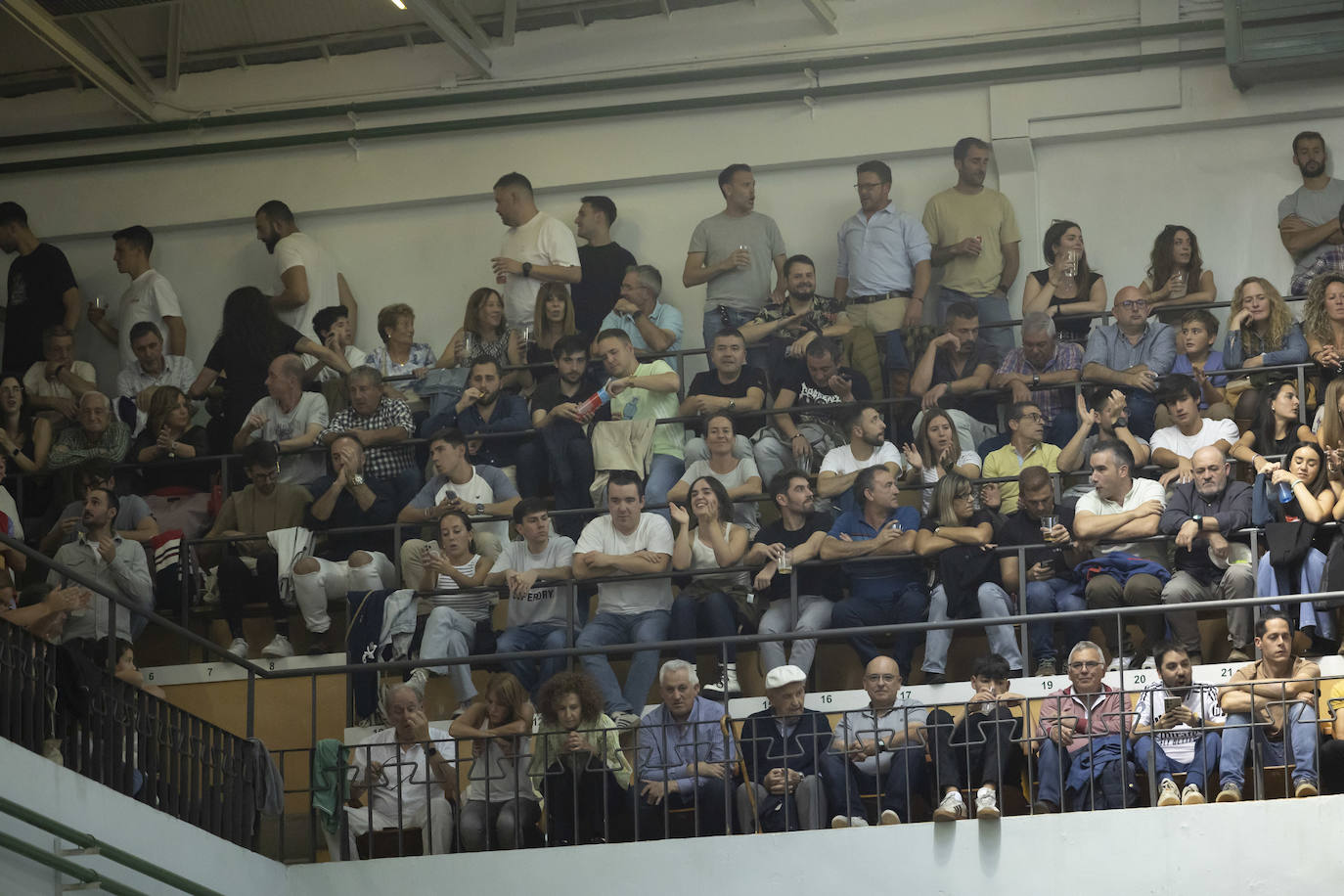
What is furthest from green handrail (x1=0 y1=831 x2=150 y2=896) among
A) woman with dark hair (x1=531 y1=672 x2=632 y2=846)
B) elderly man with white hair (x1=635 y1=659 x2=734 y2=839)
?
elderly man with white hair (x1=635 y1=659 x2=734 y2=839)

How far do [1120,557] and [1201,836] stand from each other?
1.59m

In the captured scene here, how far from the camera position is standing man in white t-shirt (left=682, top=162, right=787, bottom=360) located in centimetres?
1047

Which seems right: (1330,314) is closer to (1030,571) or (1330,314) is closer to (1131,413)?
(1131,413)

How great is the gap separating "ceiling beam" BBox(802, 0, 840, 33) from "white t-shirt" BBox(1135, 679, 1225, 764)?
470 centimetres

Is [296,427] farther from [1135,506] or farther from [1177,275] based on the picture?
[1177,275]

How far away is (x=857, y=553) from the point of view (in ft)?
28.7

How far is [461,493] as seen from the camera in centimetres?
969

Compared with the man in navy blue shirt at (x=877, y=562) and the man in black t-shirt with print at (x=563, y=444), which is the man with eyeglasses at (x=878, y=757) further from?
the man in black t-shirt with print at (x=563, y=444)

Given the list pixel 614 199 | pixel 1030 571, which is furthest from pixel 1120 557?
pixel 614 199

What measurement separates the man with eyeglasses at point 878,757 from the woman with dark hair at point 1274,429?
211 centimetres

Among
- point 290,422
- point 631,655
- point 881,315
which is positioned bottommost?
point 631,655

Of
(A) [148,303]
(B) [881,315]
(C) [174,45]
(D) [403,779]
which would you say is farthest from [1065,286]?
(C) [174,45]

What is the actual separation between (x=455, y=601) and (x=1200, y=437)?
3602 millimetres

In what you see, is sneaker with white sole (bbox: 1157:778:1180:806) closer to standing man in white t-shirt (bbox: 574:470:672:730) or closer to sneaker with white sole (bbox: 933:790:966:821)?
sneaker with white sole (bbox: 933:790:966:821)
